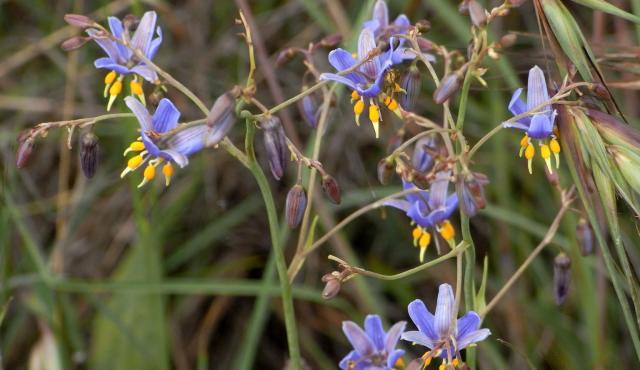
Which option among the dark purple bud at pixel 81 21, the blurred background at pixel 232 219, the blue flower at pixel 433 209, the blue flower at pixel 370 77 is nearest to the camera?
the blue flower at pixel 370 77

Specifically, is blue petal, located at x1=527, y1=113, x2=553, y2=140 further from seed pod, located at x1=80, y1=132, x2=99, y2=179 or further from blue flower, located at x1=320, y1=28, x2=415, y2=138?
seed pod, located at x1=80, y1=132, x2=99, y2=179

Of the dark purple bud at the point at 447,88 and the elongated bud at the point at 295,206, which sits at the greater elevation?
the dark purple bud at the point at 447,88

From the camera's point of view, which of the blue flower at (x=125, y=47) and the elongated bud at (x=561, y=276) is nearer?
the blue flower at (x=125, y=47)

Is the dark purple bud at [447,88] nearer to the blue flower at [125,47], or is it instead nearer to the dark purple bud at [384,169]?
the dark purple bud at [384,169]

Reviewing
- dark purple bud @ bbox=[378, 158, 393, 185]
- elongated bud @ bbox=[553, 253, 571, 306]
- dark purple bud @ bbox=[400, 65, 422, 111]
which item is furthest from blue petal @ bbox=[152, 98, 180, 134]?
elongated bud @ bbox=[553, 253, 571, 306]

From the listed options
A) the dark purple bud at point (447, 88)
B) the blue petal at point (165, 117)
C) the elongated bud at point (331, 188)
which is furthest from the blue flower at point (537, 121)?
the blue petal at point (165, 117)

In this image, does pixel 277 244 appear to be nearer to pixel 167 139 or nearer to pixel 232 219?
pixel 167 139
